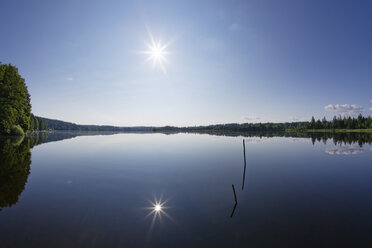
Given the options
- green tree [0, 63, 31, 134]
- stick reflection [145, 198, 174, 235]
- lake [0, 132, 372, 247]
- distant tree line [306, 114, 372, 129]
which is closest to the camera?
lake [0, 132, 372, 247]

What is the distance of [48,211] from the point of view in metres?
11.8

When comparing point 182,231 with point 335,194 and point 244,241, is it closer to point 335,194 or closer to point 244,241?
point 244,241

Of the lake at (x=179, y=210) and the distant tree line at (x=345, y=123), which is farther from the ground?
the distant tree line at (x=345, y=123)

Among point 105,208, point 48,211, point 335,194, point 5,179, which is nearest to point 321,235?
point 335,194

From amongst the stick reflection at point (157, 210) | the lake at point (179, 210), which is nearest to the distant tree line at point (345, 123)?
the lake at point (179, 210)

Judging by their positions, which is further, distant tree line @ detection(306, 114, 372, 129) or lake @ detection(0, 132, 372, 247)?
distant tree line @ detection(306, 114, 372, 129)

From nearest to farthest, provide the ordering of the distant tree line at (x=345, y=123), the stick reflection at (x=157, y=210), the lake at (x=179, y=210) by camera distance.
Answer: the lake at (x=179, y=210), the stick reflection at (x=157, y=210), the distant tree line at (x=345, y=123)

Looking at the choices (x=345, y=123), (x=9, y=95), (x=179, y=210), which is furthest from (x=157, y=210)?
(x=345, y=123)

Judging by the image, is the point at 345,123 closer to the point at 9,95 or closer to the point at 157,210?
the point at 157,210

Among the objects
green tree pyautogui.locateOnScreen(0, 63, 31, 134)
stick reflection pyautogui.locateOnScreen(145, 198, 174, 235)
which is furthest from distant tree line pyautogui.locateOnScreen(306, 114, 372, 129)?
green tree pyautogui.locateOnScreen(0, 63, 31, 134)

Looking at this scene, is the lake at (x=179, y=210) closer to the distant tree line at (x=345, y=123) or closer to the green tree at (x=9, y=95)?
the green tree at (x=9, y=95)

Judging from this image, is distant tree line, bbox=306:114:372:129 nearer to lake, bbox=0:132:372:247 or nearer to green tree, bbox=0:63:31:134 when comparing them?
lake, bbox=0:132:372:247

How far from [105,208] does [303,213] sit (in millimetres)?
14482

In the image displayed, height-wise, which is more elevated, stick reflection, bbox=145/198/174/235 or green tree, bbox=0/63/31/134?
green tree, bbox=0/63/31/134
